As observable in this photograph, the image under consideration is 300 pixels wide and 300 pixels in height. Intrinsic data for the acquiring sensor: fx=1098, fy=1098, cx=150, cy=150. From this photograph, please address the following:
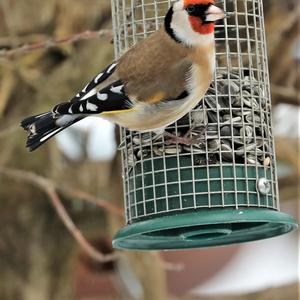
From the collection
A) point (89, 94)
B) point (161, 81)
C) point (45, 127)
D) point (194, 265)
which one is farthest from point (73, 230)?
point (194, 265)

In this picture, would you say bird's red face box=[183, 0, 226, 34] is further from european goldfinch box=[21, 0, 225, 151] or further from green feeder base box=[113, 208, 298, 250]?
green feeder base box=[113, 208, 298, 250]

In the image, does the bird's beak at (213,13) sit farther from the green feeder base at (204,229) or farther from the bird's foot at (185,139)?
the green feeder base at (204,229)

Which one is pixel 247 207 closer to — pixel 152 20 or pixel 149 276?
pixel 152 20

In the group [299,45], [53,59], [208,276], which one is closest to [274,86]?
[299,45]

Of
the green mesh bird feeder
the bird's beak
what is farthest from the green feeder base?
the bird's beak

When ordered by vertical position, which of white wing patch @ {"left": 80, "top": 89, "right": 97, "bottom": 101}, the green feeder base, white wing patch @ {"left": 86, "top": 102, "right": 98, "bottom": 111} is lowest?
the green feeder base

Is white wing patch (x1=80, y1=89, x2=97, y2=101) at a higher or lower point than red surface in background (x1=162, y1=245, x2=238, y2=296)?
lower
